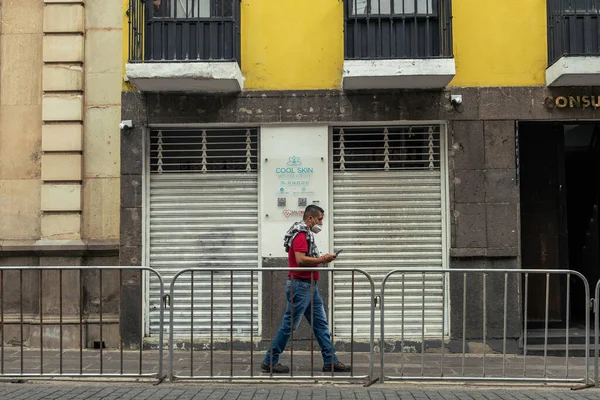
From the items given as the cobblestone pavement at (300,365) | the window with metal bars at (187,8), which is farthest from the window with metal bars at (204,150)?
the cobblestone pavement at (300,365)

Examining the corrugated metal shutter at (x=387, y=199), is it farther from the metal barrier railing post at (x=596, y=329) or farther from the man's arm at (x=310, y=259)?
the metal barrier railing post at (x=596, y=329)

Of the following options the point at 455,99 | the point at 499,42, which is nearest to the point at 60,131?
the point at 455,99

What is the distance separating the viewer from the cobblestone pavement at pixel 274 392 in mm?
7172

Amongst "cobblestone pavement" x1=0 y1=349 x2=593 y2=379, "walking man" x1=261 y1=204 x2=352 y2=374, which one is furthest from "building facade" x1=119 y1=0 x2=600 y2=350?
"walking man" x1=261 y1=204 x2=352 y2=374

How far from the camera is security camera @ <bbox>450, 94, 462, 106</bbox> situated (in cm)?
1027

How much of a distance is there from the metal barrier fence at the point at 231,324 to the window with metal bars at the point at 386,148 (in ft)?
5.98

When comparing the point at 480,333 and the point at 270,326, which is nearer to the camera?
the point at 270,326

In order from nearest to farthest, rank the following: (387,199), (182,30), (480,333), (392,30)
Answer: (480,333)
(392,30)
(182,30)
(387,199)

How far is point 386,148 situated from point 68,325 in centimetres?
509

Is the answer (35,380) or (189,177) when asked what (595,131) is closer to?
(189,177)

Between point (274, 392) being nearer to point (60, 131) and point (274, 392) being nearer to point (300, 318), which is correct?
point (300, 318)

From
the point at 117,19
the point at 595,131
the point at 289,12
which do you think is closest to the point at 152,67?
the point at 117,19

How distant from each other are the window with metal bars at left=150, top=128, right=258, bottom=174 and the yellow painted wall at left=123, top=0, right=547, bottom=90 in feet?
2.56

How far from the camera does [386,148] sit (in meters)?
10.7
